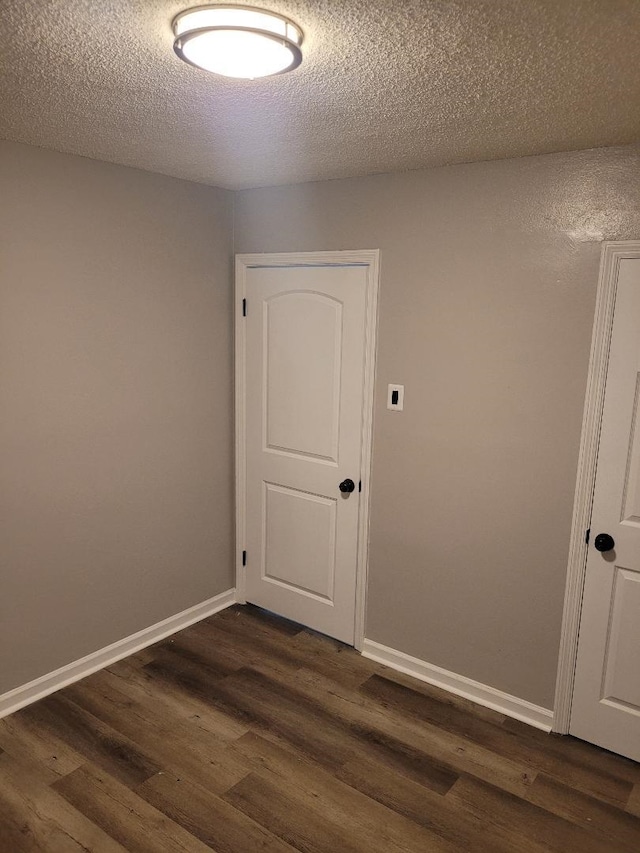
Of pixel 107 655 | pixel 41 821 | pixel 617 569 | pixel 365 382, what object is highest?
pixel 365 382

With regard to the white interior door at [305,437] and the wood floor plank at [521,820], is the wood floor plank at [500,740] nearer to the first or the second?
the wood floor plank at [521,820]

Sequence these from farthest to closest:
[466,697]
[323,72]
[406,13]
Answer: [466,697] → [323,72] → [406,13]

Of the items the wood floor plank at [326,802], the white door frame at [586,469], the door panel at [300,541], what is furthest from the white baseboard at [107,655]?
the white door frame at [586,469]

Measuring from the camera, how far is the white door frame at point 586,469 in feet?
8.08

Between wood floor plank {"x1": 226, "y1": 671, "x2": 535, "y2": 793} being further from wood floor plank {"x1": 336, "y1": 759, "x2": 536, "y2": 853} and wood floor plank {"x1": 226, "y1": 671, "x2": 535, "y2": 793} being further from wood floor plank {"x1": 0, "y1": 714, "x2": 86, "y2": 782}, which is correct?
wood floor plank {"x1": 0, "y1": 714, "x2": 86, "y2": 782}

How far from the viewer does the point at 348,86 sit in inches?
72.2

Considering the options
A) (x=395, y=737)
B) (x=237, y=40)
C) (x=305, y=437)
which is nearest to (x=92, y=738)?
(x=395, y=737)

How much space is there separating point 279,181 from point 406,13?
198cm

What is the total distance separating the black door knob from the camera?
2615mm

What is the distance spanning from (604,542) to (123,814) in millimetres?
2136

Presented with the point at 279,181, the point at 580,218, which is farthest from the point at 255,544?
the point at 580,218

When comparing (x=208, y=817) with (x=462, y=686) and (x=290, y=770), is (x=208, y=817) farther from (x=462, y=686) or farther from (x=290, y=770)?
(x=462, y=686)

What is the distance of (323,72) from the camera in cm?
174

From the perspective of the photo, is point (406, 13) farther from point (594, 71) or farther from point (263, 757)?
point (263, 757)
